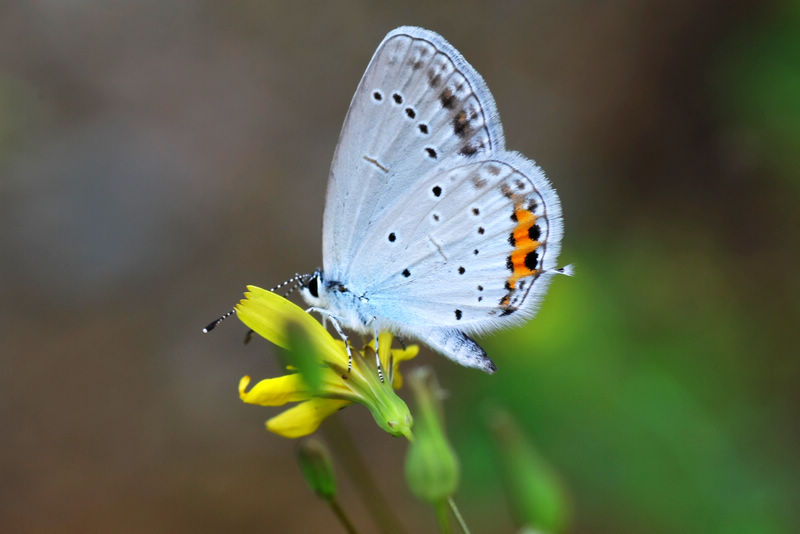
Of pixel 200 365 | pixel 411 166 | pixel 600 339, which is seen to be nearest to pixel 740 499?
pixel 600 339

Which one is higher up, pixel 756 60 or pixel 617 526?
pixel 756 60

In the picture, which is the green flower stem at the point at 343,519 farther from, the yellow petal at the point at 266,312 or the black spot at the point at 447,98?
the black spot at the point at 447,98

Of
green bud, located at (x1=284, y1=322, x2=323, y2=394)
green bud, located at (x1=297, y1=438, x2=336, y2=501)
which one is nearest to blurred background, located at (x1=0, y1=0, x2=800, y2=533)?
green bud, located at (x1=297, y1=438, x2=336, y2=501)

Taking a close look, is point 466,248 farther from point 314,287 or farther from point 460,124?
point 314,287

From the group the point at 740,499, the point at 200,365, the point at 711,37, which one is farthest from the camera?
the point at 711,37

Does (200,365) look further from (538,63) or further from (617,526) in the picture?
(538,63)

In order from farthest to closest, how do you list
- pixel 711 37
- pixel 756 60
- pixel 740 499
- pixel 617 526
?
1. pixel 711 37
2. pixel 756 60
3. pixel 617 526
4. pixel 740 499

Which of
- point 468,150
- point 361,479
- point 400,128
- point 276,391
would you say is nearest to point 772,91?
point 468,150

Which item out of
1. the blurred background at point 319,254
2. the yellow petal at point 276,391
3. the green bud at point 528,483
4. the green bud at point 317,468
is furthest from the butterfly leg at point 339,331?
the blurred background at point 319,254
